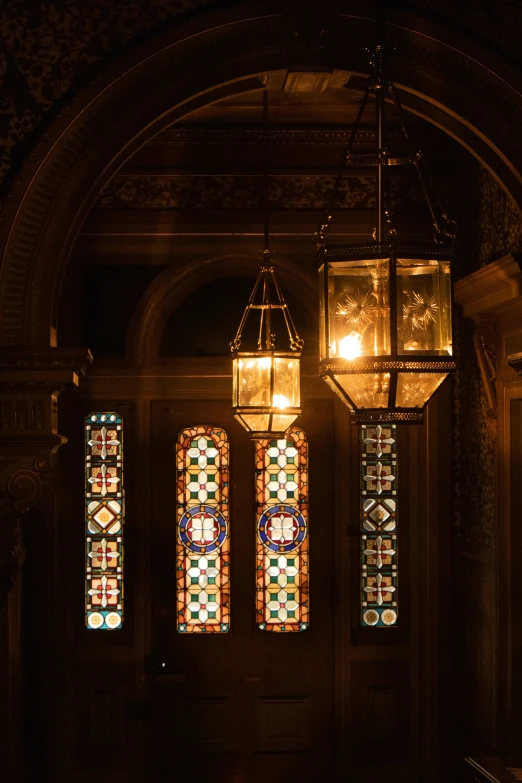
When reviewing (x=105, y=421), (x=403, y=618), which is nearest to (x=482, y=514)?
(x=403, y=618)

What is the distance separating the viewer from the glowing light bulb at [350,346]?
268 centimetres

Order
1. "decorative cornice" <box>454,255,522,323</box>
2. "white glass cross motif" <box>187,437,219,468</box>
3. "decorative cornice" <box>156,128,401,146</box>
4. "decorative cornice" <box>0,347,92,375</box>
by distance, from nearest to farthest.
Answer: "decorative cornice" <box>0,347,92,375</box> → "decorative cornice" <box>454,255,522,323</box> → "decorative cornice" <box>156,128,401,146</box> → "white glass cross motif" <box>187,437,219,468</box>

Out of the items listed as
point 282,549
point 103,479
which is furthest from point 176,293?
point 282,549

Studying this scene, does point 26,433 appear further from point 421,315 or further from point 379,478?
point 379,478

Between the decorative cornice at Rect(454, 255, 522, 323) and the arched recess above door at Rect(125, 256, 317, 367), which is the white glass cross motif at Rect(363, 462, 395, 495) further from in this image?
the decorative cornice at Rect(454, 255, 522, 323)

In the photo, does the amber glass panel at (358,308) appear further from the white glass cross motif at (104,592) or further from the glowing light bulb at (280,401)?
the white glass cross motif at (104,592)

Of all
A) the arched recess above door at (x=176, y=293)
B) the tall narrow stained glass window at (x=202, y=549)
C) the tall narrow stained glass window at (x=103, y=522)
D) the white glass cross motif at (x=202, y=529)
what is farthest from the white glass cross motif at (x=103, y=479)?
the arched recess above door at (x=176, y=293)

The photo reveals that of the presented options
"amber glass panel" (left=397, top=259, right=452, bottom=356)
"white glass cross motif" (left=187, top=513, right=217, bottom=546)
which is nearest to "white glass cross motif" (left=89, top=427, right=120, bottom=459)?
"white glass cross motif" (left=187, top=513, right=217, bottom=546)

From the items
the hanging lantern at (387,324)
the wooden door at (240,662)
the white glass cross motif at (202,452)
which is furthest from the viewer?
the white glass cross motif at (202,452)

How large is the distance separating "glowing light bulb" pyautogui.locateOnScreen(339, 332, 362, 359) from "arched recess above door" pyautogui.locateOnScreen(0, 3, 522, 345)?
1.14 metres

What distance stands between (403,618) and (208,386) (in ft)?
5.73

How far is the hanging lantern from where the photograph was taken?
8.60ft

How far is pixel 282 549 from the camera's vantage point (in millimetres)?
5734

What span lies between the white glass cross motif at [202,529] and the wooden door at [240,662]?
110 millimetres
